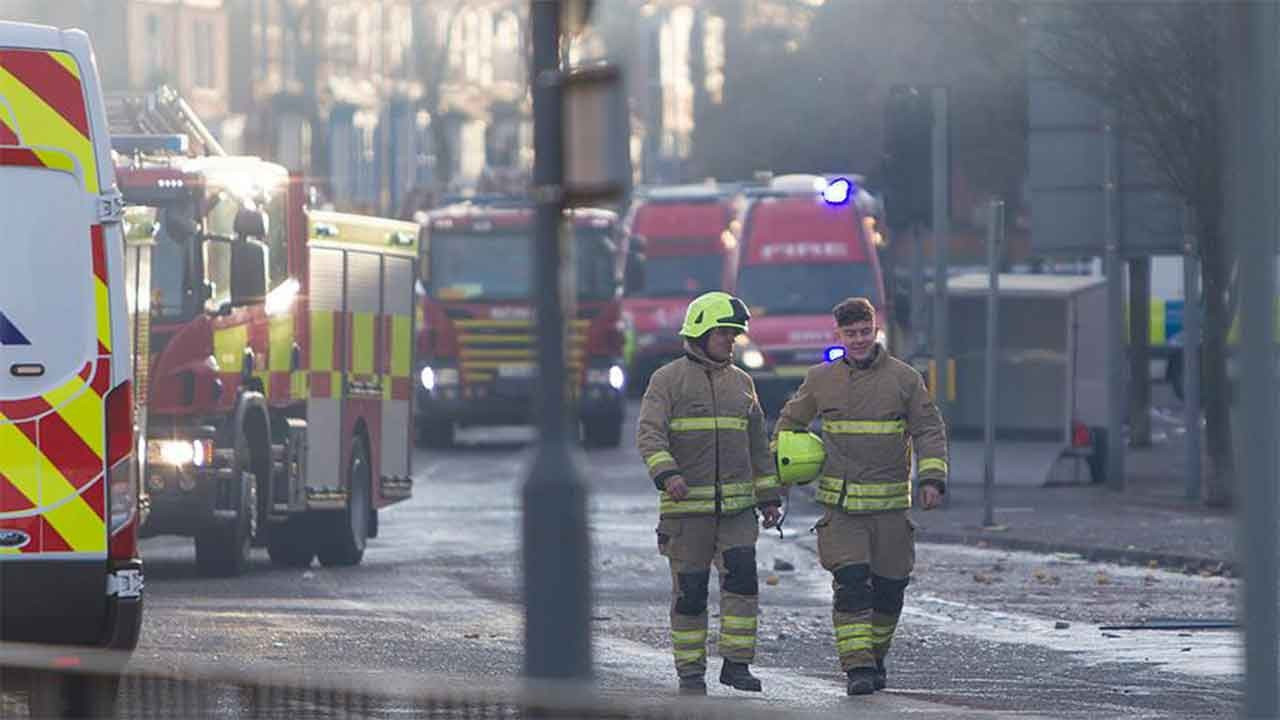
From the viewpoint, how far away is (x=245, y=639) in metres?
14.2

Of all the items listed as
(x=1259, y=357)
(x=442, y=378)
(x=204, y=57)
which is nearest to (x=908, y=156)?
(x=442, y=378)

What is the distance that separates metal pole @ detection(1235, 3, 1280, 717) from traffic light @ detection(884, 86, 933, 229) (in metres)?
16.2

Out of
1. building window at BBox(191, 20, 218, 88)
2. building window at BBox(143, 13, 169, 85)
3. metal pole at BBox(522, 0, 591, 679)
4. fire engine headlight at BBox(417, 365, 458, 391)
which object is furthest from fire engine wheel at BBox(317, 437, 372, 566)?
building window at BBox(191, 20, 218, 88)

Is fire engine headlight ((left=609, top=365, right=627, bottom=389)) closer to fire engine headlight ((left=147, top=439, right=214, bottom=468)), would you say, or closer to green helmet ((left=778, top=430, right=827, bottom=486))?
fire engine headlight ((left=147, top=439, right=214, bottom=468))

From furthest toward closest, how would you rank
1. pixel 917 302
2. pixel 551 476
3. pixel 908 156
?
pixel 917 302 < pixel 908 156 < pixel 551 476

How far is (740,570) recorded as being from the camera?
1216 centimetres

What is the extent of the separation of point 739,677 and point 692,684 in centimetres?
22

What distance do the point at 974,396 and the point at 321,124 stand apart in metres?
45.1

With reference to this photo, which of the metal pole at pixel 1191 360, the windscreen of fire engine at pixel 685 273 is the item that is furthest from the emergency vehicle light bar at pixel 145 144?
the windscreen of fire engine at pixel 685 273

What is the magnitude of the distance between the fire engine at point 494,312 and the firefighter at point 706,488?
22.9 m

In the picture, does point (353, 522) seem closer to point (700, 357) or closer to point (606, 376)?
point (700, 357)

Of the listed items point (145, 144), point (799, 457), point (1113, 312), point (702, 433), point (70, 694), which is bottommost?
point (70, 694)

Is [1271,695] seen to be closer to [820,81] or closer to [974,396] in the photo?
[974,396]

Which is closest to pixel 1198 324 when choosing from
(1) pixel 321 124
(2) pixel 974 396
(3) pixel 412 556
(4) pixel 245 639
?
(2) pixel 974 396
